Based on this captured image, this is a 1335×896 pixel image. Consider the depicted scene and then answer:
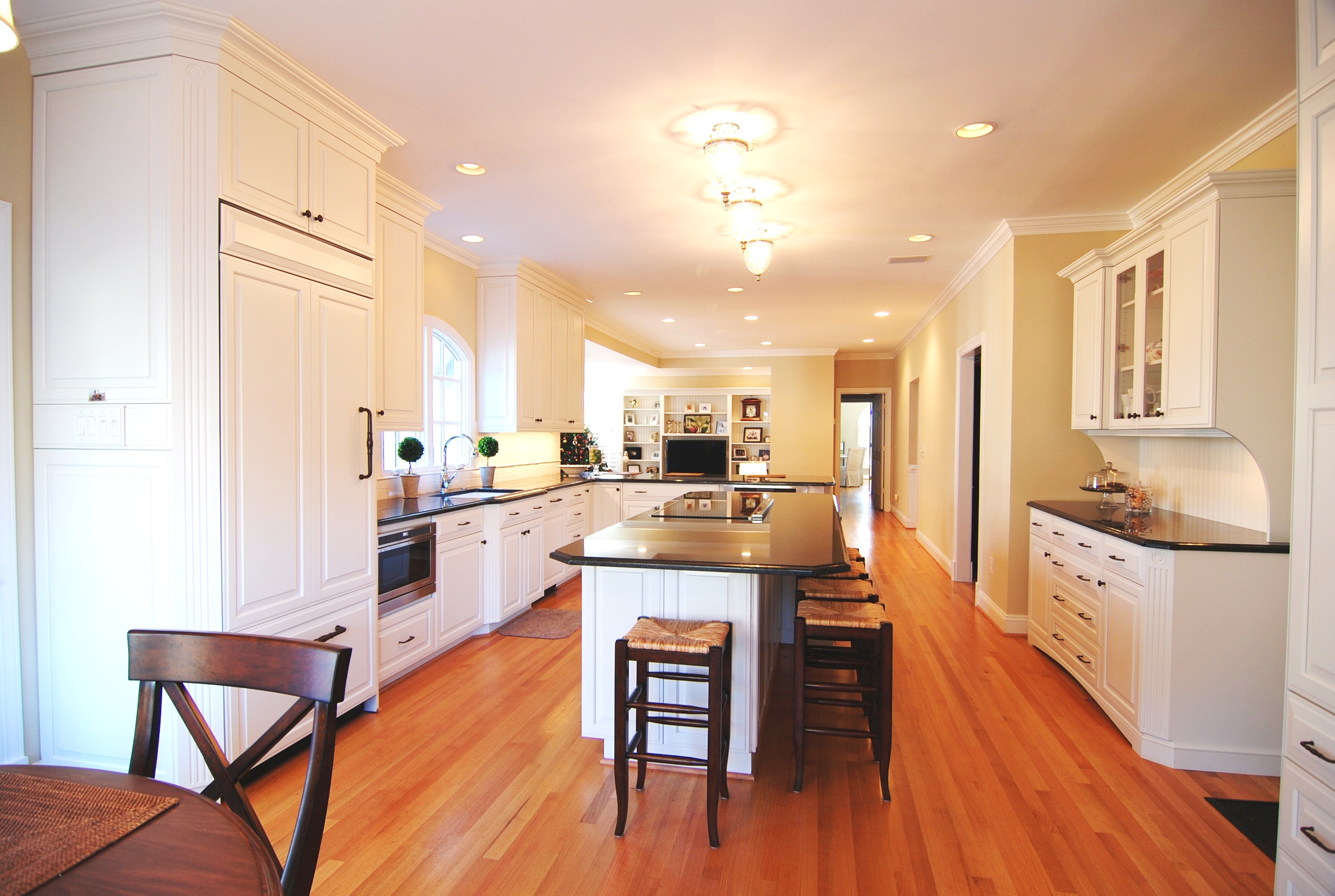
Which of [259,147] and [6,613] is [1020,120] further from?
[6,613]

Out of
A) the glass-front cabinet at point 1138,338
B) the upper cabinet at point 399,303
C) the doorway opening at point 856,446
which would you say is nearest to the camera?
the glass-front cabinet at point 1138,338

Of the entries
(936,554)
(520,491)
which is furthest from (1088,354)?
(520,491)

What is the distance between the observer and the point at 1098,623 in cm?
310

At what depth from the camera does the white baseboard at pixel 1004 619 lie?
427 cm

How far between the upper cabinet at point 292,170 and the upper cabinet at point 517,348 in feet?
6.98

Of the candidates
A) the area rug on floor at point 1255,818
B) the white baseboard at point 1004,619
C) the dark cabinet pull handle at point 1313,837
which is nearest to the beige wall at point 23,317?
the dark cabinet pull handle at point 1313,837

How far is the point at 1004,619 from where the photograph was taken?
434 cm

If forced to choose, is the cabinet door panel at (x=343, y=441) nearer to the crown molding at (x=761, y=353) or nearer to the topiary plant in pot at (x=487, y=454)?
the topiary plant in pot at (x=487, y=454)

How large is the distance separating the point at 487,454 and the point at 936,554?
4.83 metres

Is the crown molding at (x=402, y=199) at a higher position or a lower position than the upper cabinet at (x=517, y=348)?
higher

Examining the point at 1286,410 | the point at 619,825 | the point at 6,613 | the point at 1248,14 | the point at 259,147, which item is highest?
the point at 1248,14

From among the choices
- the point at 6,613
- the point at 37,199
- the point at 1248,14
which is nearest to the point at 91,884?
the point at 6,613

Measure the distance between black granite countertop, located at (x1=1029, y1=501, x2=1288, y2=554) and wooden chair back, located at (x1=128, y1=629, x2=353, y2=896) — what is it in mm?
2964

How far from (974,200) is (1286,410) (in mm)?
1874
